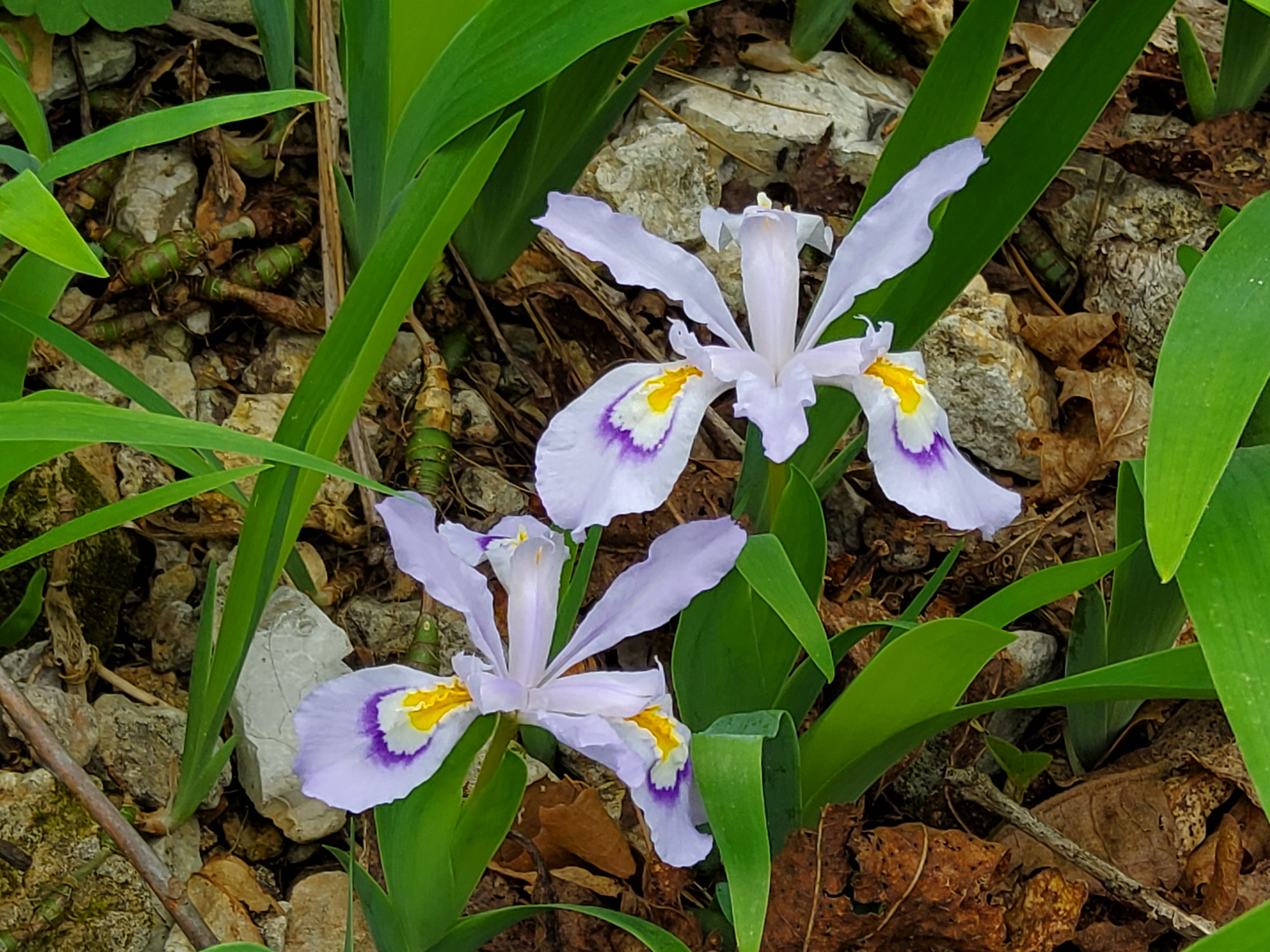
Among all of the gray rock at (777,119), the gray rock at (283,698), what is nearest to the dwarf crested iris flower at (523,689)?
the gray rock at (283,698)

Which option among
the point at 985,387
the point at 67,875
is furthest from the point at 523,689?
the point at 985,387

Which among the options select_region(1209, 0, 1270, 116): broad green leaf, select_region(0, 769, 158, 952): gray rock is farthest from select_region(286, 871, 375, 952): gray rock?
select_region(1209, 0, 1270, 116): broad green leaf

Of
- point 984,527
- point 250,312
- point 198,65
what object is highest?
point 984,527

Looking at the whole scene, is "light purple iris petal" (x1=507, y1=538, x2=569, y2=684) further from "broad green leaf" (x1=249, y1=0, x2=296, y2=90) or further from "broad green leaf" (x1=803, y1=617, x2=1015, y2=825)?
"broad green leaf" (x1=249, y1=0, x2=296, y2=90)

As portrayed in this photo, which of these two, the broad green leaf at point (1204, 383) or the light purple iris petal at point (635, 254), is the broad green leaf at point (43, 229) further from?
the broad green leaf at point (1204, 383)

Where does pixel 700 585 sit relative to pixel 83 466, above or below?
above

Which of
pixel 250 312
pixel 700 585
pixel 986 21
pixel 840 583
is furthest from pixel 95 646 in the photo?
pixel 986 21

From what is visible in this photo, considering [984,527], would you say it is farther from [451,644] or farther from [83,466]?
[83,466]
